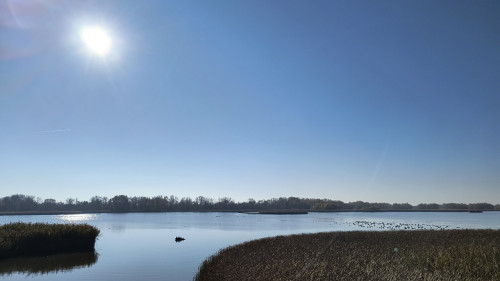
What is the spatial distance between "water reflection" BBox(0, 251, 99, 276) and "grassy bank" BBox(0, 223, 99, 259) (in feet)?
5.23

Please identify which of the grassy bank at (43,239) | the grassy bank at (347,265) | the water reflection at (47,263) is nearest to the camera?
the grassy bank at (347,265)

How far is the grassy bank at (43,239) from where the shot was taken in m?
35.7

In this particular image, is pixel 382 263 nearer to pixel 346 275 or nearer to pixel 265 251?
pixel 346 275

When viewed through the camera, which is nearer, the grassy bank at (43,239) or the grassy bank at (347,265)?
the grassy bank at (347,265)

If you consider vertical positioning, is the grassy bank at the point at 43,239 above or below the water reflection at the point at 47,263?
above

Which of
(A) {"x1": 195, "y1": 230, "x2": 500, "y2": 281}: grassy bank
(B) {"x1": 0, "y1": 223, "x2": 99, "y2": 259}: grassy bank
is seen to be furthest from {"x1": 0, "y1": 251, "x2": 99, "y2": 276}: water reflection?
(A) {"x1": 195, "y1": 230, "x2": 500, "y2": 281}: grassy bank

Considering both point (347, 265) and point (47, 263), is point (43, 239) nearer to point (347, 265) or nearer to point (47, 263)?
point (47, 263)

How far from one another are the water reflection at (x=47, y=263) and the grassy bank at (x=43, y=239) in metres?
1.59

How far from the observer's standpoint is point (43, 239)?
3806 centimetres

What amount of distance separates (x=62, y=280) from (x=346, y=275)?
20.3 metres

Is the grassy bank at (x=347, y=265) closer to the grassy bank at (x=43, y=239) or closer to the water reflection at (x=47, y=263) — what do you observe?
the water reflection at (x=47, y=263)

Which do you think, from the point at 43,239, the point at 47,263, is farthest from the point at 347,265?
the point at 43,239

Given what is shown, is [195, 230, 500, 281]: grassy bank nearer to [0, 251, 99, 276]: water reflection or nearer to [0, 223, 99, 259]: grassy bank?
[0, 251, 99, 276]: water reflection

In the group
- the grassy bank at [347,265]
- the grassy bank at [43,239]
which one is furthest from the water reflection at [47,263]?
the grassy bank at [347,265]
